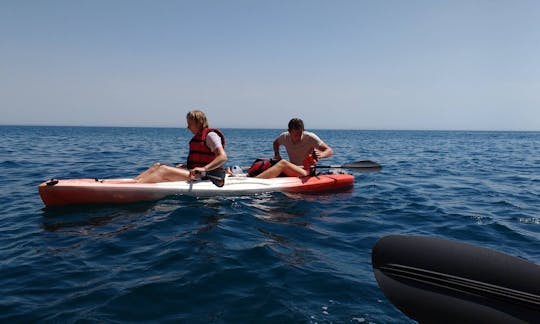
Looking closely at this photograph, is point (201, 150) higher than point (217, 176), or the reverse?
point (201, 150)

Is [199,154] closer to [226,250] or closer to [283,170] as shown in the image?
[283,170]

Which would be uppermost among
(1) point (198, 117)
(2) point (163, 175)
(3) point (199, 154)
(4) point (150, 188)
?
(1) point (198, 117)

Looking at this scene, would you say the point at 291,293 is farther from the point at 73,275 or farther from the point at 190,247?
the point at 73,275

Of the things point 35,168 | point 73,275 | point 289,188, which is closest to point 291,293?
point 73,275

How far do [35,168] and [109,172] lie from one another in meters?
2.73

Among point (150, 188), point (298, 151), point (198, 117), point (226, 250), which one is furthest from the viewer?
point (298, 151)

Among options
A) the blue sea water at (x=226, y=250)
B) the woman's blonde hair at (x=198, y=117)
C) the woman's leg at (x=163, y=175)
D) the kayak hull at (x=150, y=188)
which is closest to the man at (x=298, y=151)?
the kayak hull at (x=150, y=188)

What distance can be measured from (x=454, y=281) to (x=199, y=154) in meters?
4.75

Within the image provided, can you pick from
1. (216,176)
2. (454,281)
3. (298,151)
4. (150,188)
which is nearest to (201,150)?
(216,176)

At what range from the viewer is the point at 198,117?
5902mm

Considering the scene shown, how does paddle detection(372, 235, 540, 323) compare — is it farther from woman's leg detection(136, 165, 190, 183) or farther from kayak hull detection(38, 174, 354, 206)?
woman's leg detection(136, 165, 190, 183)

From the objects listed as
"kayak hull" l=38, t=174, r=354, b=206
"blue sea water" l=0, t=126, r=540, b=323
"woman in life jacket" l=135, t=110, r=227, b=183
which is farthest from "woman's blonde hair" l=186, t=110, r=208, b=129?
"blue sea water" l=0, t=126, r=540, b=323

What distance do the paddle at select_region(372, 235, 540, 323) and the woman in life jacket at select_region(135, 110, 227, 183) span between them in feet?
12.3

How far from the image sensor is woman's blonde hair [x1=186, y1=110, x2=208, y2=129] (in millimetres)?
5887
